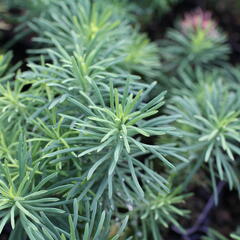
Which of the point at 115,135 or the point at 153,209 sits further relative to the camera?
the point at 153,209

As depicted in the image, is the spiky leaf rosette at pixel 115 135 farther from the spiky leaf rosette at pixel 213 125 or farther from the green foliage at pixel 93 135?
the spiky leaf rosette at pixel 213 125

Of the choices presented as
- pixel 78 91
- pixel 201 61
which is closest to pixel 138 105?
pixel 78 91

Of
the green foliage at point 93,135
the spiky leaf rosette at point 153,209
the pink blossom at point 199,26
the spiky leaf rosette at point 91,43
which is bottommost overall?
the spiky leaf rosette at point 153,209

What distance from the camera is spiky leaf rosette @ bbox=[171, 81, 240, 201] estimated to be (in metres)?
0.86

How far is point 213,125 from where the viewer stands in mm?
887

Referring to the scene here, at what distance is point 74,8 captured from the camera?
1048 mm

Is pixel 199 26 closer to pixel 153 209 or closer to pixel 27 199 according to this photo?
pixel 153 209

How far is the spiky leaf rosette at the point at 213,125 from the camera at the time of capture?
86 centimetres

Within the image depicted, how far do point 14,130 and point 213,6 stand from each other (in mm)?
1139

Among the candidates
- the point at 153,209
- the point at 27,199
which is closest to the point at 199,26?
the point at 153,209

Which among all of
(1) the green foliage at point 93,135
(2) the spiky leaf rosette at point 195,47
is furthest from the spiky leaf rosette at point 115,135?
(2) the spiky leaf rosette at point 195,47

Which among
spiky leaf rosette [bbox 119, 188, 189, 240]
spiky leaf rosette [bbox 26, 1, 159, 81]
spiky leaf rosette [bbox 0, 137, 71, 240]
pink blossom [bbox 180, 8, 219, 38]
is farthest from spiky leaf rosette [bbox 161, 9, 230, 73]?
spiky leaf rosette [bbox 0, 137, 71, 240]

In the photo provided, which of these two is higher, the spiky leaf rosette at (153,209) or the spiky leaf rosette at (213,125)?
the spiky leaf rosette at (213,125)

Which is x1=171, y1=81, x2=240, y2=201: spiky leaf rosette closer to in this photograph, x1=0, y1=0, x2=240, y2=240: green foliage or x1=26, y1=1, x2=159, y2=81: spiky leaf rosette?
x1=0, y1=0, x2=240, y2=240: green foliage
